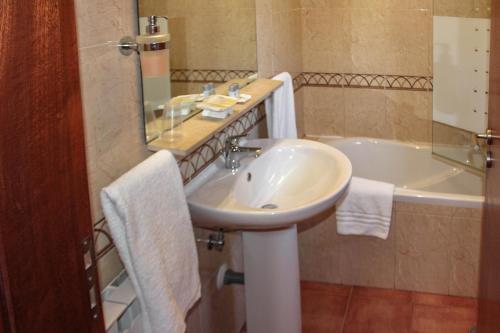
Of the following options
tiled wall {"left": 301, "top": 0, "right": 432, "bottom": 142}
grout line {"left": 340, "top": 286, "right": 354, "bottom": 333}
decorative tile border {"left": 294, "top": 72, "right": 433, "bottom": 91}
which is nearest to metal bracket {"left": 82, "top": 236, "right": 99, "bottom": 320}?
grout line {"left": 340, "top": 286, "right": 354, "bottom": 333}

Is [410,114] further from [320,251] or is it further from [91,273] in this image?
[91,273]

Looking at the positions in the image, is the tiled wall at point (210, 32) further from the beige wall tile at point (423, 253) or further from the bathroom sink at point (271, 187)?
the beige wall tile at point (423, 253)

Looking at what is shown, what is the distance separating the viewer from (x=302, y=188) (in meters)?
2.33

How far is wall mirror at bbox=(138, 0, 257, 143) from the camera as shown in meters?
1.79

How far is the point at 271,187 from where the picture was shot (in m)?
2.37

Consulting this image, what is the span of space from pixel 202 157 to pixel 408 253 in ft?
4.61

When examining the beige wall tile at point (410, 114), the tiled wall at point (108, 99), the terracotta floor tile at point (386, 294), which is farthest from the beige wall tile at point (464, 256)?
the tiled wall at point (108, 99)

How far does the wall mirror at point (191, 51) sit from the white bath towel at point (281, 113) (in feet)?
0.54

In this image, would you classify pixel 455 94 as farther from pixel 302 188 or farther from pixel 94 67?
pixel 94 67

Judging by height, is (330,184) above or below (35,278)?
below

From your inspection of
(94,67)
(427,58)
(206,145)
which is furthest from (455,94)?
(94,67)

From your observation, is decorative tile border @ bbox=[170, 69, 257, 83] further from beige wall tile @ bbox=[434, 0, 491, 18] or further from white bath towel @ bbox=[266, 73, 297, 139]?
beige wall tile @ bbox=[434, 0, 491, 18]

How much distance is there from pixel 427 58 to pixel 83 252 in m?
2.92

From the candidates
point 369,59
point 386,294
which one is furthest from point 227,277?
point 369,59
